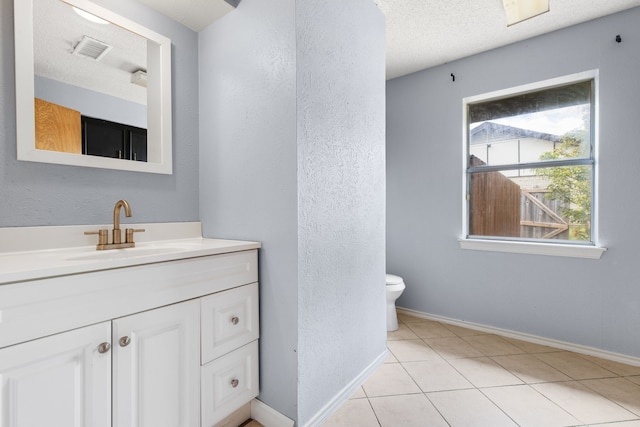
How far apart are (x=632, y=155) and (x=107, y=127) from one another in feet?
10.2

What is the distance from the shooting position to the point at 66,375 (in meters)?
0.85

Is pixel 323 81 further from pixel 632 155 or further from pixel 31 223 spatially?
pixel 632 155

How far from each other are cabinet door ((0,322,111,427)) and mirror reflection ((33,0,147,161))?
83 cm

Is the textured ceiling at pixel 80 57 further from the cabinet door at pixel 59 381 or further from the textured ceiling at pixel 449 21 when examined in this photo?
the cabinet door at pixel 59 381

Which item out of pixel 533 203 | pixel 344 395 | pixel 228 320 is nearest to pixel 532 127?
pixel 533 203

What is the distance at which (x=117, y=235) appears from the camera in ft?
4.34

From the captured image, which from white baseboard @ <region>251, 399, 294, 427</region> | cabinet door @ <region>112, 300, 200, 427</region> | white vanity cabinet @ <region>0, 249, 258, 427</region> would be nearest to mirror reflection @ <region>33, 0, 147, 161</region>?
white vanity cabinet @ <region>0, 249, 258, 427</region>

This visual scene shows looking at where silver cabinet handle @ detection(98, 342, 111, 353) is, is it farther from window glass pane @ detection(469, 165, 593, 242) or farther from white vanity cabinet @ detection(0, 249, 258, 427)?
window glass pane @ detection(469, 165, 593, 242)

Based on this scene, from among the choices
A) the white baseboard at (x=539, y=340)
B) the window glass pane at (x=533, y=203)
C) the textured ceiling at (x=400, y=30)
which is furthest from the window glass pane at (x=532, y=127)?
the white baseboard at (x=539, y=340)

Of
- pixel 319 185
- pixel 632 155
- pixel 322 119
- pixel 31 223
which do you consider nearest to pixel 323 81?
pixel 322 119

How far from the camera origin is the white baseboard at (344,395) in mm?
1400

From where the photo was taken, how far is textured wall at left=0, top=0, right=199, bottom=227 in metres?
1.13

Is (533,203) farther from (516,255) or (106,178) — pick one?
(106,178)

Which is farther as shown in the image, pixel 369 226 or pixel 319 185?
pixel 369 226
